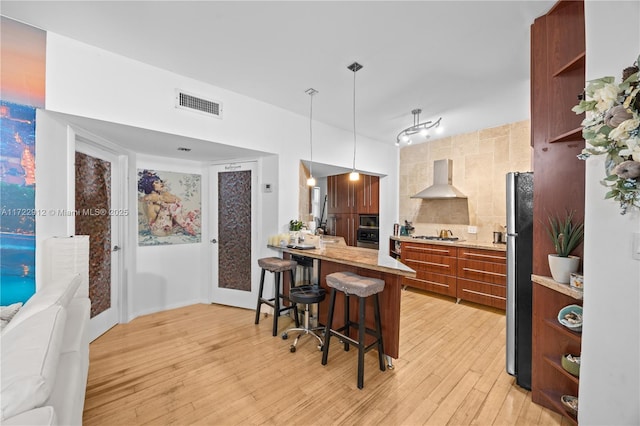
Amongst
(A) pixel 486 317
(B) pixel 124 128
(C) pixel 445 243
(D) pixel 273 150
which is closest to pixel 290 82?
(D) pixel 273 150

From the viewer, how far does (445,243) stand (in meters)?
4.22

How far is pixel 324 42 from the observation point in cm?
221

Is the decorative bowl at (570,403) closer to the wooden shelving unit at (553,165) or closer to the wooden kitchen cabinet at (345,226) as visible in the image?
the wooden shelving unit at (553,165)

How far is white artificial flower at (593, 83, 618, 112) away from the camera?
0.99m

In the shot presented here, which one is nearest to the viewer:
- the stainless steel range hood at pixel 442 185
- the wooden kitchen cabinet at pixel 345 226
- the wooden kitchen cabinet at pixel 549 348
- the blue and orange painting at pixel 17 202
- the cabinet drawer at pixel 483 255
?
the wooden kitchen cabinet at pixel 549 348

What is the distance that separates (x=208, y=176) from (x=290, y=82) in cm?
200

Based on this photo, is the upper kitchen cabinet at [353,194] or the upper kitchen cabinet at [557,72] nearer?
the upper kitchen cabinet at [557,72]

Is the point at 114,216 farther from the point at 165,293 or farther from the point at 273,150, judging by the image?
the point at 273,150

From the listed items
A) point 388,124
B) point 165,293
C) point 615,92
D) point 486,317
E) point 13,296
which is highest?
point 388,124

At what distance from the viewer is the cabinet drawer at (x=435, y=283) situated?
164 inches

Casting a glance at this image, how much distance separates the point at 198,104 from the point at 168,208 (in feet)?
5.42

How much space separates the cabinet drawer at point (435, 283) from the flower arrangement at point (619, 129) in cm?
336

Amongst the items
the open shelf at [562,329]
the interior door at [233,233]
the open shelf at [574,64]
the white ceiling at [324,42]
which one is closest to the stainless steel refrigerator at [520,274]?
the open shelf at [562,329]

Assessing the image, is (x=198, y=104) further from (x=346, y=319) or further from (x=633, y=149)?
(x=633, y=149)
